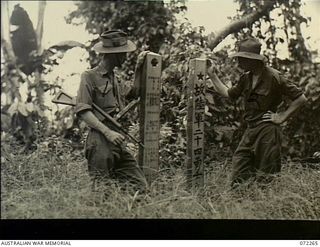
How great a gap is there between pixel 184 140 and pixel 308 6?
0.46m

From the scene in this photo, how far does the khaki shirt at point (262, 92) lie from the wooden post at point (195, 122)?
0.08 meters

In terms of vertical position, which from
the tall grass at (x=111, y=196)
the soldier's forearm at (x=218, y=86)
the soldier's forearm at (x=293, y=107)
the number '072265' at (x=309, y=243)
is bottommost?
the number '072265' at (x=309, y=243)

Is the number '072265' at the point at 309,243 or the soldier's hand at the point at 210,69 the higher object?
the soldier's hand at the point at 210,69

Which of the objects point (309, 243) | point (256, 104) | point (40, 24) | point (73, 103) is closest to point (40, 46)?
point (40, 24)

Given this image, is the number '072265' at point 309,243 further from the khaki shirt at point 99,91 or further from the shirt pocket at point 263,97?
the khaki shirt at point 99,91

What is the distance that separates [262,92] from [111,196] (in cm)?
45

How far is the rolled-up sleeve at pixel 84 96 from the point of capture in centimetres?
149

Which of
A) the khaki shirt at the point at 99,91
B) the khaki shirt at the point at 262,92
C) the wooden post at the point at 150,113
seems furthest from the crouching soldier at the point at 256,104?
the khaki shirt at the point at 99,91

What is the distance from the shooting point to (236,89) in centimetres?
157

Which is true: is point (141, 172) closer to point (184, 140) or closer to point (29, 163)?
point (184, 140)

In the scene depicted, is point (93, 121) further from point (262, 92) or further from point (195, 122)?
point (262, 92)

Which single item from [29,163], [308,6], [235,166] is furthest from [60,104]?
[308,6]

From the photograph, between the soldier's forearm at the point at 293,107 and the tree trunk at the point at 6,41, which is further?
the soldier's forearm at the point at 293,107

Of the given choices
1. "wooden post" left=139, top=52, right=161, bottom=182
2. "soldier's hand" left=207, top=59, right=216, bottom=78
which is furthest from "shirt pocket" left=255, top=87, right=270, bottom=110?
"wooden post" left=139, top=52, right=161, bottom=182
